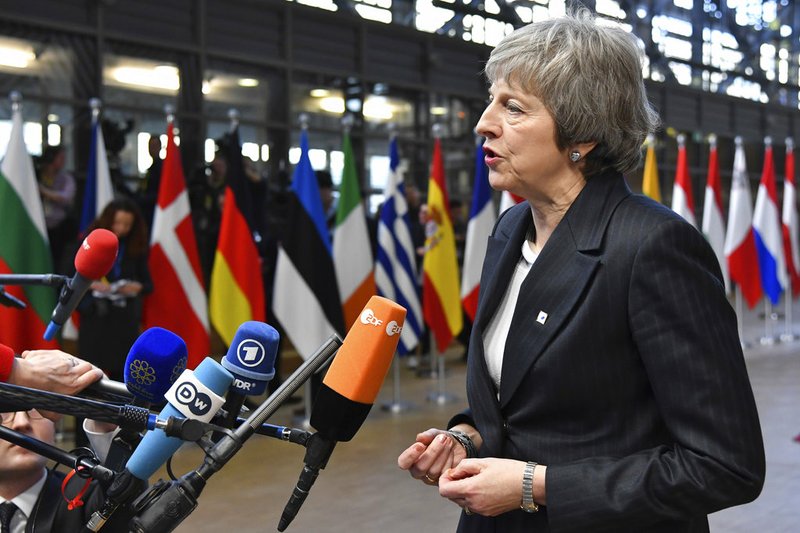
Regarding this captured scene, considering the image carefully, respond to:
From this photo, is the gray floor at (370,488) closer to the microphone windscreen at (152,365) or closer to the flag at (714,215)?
the flag at (714,215)

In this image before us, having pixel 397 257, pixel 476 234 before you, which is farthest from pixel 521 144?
pixel 476 234

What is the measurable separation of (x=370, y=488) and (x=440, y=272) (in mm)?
2738

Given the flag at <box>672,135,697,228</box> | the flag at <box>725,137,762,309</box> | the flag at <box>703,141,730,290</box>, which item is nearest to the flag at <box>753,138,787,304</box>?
the flag at <box>725,137,762,309</box>

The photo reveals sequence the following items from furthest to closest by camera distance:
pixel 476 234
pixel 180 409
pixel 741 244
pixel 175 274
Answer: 1. pixel 741 244
2. pixel 476 234
3. pixel 175 274
4. pixel 180 409

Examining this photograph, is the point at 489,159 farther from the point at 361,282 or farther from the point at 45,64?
the point at 45,64

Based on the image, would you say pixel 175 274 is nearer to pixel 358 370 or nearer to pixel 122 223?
pixel 122 223

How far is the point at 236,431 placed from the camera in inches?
45.6

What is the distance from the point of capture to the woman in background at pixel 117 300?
5.53m

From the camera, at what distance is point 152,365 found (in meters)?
1.38

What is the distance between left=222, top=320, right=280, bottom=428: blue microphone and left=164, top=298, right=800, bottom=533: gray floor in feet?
10.4

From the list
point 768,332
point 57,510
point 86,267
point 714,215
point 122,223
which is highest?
point 714,215

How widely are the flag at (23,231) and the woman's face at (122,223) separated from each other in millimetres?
446

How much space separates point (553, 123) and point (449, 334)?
243 inches

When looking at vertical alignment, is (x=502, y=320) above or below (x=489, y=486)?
above
